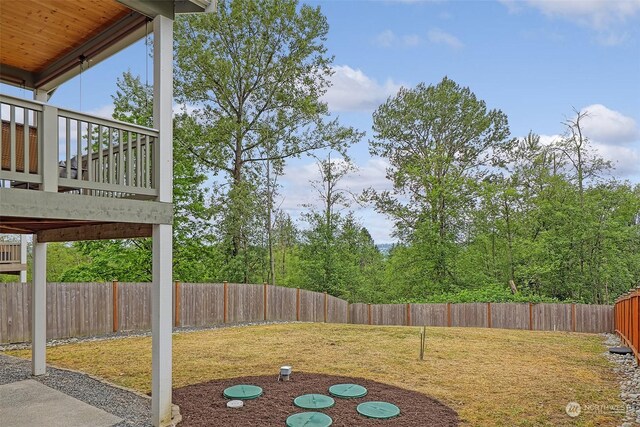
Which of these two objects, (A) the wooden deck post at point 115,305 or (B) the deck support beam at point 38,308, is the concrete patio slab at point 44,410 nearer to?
(B) the deck support beam at point 38,308

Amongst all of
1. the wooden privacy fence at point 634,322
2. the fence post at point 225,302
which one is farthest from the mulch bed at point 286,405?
the fence post at point 225,302

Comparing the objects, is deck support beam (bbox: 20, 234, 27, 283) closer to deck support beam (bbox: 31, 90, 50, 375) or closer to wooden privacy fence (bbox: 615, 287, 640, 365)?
deck support beam (bbox: 31, 90, 50, 375)

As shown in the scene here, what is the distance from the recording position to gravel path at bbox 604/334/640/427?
4.61 metres

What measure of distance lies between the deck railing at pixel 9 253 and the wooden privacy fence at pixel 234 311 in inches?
131

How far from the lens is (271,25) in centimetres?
1719

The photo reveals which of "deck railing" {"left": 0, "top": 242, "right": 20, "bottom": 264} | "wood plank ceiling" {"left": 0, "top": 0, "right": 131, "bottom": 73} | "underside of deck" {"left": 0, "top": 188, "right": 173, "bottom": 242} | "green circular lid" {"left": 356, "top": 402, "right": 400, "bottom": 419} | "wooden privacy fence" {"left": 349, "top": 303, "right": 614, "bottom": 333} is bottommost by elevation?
"wooden privacy fence" {"left": 349, "top": 303, "right": 614, "bottom": 333}

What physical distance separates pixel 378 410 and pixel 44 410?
3.45 m

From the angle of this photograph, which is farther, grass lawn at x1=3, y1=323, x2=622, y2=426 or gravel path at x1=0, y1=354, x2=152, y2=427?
grass lawn at x1=3, y1=323, x2=622, y2=426

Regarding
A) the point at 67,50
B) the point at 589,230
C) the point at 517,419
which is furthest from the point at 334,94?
the point at 517,419

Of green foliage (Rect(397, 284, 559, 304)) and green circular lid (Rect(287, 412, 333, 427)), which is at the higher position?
green circular lid (Rect(287, 412, 333, 427))

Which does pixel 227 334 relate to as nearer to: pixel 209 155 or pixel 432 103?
pixel 209 155

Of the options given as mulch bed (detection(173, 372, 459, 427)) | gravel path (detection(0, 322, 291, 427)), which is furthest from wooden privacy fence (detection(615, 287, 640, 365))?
gravel path (detection(0, 322, 291, 427))

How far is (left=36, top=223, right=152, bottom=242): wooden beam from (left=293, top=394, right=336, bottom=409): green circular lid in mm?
2432

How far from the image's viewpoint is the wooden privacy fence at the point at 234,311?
9.06m
